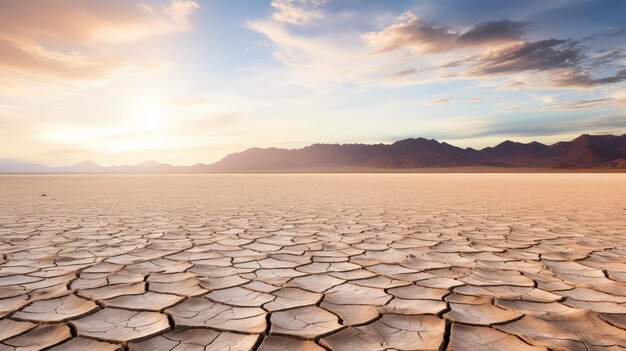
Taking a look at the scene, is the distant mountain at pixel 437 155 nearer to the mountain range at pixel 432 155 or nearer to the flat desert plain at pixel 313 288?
the mountain range at pixel 432 155

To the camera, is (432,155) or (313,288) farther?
(432,155)

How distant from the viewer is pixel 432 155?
90.6 metres

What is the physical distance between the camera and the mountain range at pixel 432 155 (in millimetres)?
89312

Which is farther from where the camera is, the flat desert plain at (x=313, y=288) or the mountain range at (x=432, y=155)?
the mountain range at (x=432, y=155)

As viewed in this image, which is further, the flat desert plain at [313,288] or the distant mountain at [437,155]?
the distant mountain at [437,155]

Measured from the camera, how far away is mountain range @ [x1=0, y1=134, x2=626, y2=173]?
3516 inches

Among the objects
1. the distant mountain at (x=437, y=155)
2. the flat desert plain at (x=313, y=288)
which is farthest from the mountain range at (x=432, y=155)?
the flat desert plain at (x=313, y=288)

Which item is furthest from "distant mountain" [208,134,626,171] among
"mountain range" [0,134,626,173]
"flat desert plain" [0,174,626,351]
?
"flat desert plain" [0,174,626,351]

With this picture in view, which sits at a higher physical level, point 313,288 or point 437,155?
point 437,155

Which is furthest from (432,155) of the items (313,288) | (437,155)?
(313,288)

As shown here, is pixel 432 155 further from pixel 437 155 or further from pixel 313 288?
pixel 313 288

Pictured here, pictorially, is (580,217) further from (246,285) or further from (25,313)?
(25,313)

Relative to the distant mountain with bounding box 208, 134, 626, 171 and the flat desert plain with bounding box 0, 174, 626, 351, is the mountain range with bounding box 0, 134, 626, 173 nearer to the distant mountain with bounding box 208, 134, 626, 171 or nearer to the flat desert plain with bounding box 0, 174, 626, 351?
the distant mountain with bounding box 208, 134, 626, 171

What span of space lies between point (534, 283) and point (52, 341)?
6.82 ft
